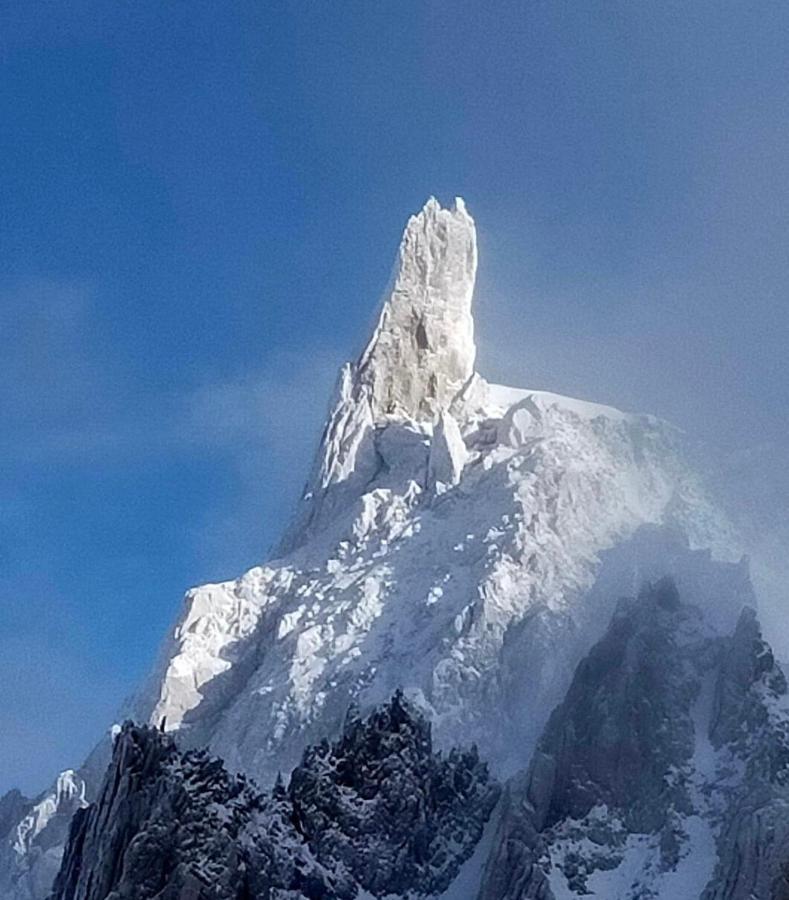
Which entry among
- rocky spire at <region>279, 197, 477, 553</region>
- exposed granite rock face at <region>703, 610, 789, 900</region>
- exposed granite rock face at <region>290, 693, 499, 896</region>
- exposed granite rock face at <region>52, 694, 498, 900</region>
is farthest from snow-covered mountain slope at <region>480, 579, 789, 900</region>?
rocky spire at <region>279, 197, 477, 553</region>

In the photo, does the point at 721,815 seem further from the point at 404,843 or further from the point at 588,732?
the point at 404,843

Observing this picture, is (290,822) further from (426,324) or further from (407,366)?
(426,324)

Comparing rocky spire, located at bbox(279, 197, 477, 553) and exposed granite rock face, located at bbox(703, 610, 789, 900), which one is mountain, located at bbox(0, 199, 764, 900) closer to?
rocky spire, located at bbox(279, 197, 477, 553)

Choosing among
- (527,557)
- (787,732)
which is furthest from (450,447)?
(787,732)

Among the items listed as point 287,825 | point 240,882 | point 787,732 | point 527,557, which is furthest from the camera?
point 527,557

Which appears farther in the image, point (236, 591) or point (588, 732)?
point (236, 591)

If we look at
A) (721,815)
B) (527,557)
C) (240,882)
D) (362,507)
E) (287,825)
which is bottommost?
(240,882)

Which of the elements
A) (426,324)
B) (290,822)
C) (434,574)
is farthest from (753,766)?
(426,324)
